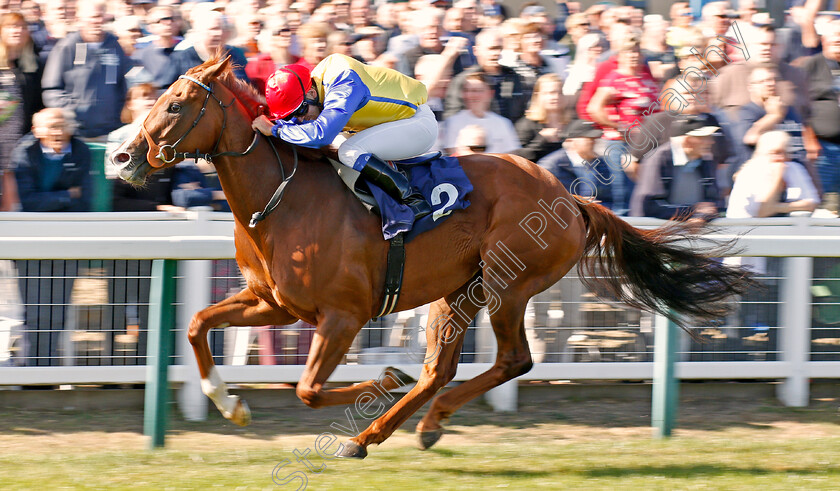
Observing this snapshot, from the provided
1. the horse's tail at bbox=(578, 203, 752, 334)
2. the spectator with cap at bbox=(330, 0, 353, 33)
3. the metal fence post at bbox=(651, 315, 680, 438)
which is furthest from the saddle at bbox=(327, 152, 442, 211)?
the spectator with cap at bbox=(330, 0, 353, 33)

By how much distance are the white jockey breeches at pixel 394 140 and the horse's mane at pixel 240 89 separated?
378 mm

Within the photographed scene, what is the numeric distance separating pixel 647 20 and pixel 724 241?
2.92 metres

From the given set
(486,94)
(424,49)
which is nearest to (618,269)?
(486,94)

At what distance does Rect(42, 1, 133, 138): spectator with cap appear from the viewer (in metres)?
5.65

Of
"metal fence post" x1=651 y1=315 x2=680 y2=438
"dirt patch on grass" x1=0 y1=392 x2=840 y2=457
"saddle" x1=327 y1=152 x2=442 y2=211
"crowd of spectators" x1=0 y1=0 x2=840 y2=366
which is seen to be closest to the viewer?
"saddle" x1=327 y1=152 x2=442 y2=211

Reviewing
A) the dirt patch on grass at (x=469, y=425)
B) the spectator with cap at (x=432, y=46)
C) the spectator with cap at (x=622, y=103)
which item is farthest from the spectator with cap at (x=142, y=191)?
the spectator with cap at (x=622, y=103)

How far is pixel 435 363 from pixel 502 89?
2.43m

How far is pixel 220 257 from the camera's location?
4379mm

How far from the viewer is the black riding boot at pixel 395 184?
402 centimetres

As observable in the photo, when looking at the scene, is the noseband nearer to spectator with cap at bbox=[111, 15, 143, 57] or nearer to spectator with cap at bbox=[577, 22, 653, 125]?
spectator with cap at bbox=[111, 15, 143, 57]

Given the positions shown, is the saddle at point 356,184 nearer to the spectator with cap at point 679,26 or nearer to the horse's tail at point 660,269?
the horse's tail at point 660,269

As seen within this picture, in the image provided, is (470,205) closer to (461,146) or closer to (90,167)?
(461,146)

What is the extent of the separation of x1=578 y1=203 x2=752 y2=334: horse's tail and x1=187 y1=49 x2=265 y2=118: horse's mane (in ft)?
5.13

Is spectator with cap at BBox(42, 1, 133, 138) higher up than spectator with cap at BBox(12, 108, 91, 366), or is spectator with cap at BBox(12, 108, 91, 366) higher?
spectator with cap at BBox(42, 1, 133, 138)
